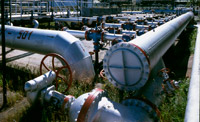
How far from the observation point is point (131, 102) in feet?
8.59

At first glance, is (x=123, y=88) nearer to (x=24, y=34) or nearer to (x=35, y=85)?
(x=35, y=85)

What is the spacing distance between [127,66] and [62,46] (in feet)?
7.31

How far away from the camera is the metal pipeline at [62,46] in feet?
14.9

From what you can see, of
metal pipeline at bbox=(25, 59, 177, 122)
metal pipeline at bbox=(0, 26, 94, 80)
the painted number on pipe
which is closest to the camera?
metal pipeline at bbox=(25, 59, 177, 122)

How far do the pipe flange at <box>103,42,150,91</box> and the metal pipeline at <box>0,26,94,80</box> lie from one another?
1.74 metres

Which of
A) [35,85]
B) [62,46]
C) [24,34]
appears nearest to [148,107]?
[35,85]

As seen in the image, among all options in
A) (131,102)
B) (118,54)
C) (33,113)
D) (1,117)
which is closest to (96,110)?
(131,102)

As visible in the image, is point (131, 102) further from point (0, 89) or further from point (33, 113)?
point (0, 89)

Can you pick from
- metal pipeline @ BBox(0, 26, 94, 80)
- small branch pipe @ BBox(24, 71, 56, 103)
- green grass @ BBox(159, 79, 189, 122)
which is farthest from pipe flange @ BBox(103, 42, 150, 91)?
metal pipeline @ BBox(0, 26, 94, 80)

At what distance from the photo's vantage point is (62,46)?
461 centimetres

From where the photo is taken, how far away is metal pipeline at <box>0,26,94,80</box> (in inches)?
178

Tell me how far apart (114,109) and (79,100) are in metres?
0.40

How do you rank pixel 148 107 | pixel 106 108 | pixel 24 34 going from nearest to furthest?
pixel 106 108 → pixel 148 107 → pixel 24 34

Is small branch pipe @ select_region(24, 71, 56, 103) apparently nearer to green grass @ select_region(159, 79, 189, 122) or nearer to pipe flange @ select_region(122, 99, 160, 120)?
pipe flange @ select_region(122, 99, 160, 120)
